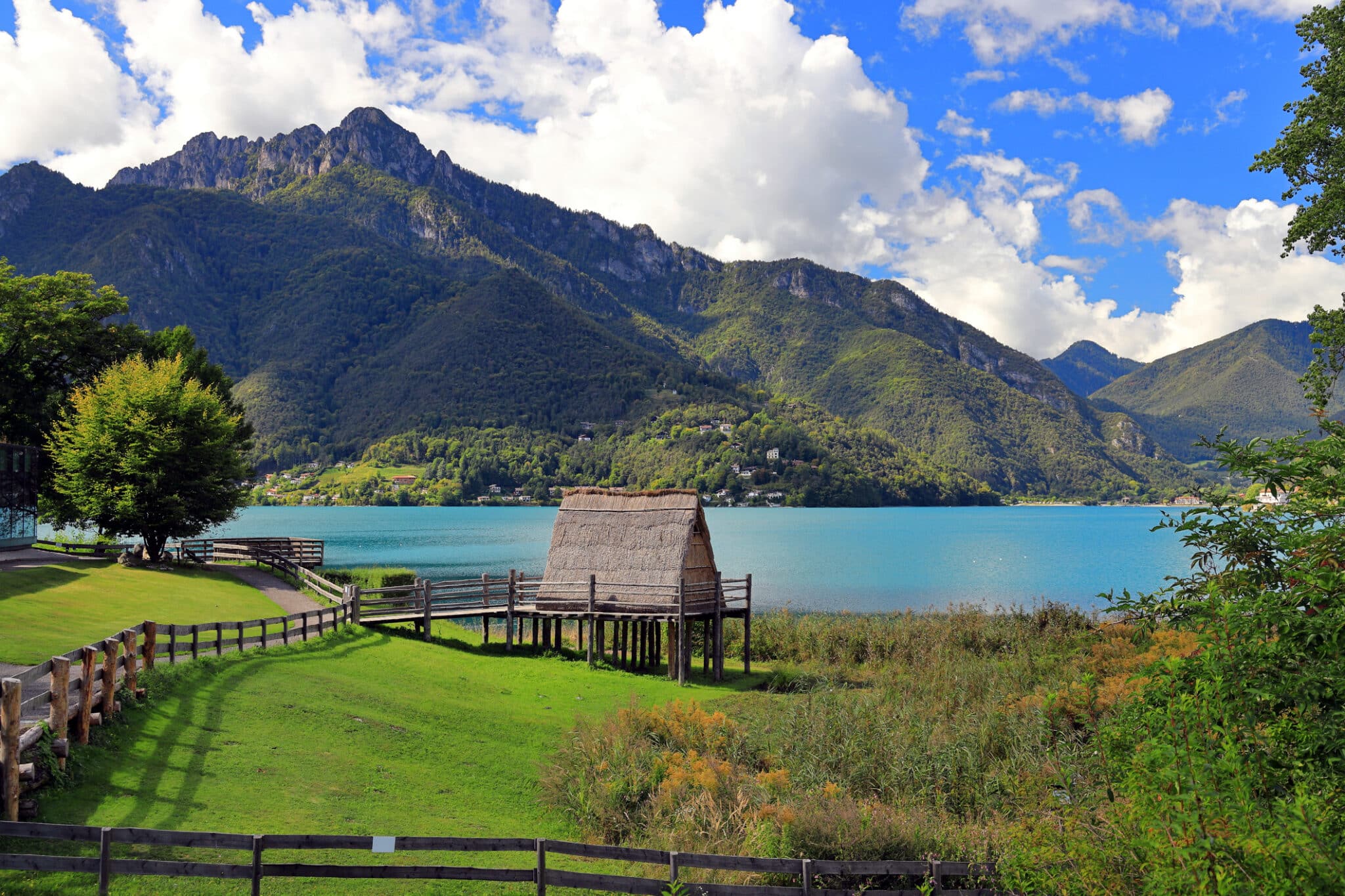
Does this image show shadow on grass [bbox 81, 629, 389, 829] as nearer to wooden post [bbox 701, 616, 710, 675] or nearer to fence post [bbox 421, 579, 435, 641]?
fence post [bbox 421, 579, 435, 641]

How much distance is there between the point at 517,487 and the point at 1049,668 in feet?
493

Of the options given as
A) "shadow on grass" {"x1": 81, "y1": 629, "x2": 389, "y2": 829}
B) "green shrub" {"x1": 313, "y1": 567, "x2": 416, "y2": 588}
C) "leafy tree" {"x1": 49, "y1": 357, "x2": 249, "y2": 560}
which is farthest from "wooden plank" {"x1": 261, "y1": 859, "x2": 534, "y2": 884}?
"leafy tree" {"x1": 49, "y1": 357, "x2": 249, "y2": 560}

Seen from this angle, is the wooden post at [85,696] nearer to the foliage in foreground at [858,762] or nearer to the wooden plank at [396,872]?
the wooden plank at [396,872]

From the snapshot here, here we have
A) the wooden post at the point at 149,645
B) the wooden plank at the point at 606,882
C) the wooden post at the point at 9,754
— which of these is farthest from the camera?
the wooden post at the point at 149,645

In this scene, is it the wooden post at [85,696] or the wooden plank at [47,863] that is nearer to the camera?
the wooden plank at [47,863]

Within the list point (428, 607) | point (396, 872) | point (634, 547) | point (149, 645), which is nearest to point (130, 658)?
point (149, 645)

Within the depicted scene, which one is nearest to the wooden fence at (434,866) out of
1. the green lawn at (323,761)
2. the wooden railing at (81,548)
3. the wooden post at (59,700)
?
the green lawn at (323,761)

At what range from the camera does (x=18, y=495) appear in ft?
113

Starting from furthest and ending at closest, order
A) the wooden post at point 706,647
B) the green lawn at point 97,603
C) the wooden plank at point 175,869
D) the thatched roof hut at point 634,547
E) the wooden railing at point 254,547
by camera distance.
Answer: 1. the wooden railing at point 254,547
2. the wooden post at point 706,647
3. the thatched roof hut at point 634,547
4. the green lawn at point 97,603
5. the wooden plank at point 175,869

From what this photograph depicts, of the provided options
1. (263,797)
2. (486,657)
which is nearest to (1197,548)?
(263,797)

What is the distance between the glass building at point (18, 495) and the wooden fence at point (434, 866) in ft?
107

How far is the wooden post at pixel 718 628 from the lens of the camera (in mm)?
24188

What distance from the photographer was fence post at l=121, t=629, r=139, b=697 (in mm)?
11984

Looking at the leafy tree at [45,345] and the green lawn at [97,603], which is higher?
the leafy tree at [45,345]
